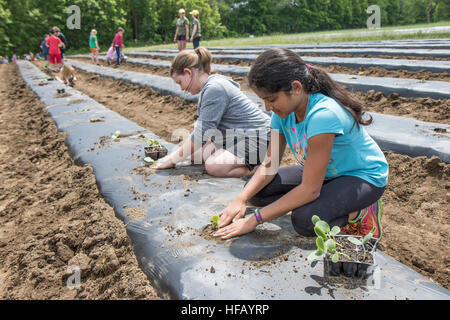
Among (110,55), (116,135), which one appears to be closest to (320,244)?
(116,135)

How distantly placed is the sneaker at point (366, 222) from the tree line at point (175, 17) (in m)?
32.3

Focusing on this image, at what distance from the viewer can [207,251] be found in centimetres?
174

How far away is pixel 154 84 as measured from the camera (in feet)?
23.5

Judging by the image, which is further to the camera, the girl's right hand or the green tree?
the green tree

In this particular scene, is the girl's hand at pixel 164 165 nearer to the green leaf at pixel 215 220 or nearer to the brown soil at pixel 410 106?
the green leaf at pixel 215 220

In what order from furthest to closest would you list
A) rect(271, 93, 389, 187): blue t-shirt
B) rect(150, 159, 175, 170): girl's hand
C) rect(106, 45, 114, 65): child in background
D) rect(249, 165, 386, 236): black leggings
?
1. rect(106, 45, 114, 65): child in background
2. rect(150, 159, 175, 170): girl's hand
3. rect(249, 165, 386, 236): black leggings
4. rect(271, 93, 389, 187): blue t-shirt

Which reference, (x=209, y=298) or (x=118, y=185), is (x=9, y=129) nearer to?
(x=118, y=185)

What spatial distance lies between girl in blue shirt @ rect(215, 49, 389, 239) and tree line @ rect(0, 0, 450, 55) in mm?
32028

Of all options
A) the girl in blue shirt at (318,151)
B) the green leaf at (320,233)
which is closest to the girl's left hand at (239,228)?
the girl in blue shirt at (318,151)

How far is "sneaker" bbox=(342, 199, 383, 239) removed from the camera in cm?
189

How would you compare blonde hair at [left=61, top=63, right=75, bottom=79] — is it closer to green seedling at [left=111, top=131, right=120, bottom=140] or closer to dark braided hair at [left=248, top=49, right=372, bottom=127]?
green seedling at [left=111, top=131, right=120, bottom=140]

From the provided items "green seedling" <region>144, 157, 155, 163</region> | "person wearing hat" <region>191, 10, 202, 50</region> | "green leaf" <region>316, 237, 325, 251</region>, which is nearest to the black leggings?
"green leaf" <region>316, 237, 325, 251</region>

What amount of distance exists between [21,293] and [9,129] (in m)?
4.51

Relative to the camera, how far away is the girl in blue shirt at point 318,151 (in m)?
1.56
